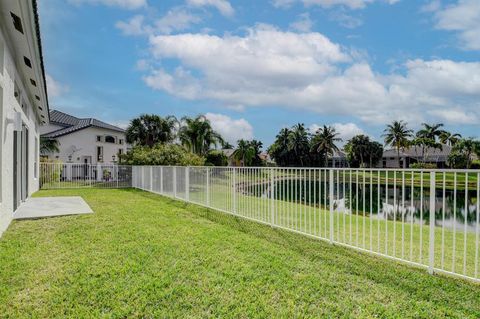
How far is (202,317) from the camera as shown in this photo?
302 centimetres

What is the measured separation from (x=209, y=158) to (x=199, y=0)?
94.6 feet

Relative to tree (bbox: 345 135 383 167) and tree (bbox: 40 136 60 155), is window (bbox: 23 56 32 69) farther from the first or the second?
tree (bbox: 345 135 383 167)

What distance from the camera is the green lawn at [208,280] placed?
10.4ft

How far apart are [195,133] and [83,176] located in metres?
13.7

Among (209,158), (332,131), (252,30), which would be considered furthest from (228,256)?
(332,131)

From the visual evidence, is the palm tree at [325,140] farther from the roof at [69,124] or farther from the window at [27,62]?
the window at [27,62]

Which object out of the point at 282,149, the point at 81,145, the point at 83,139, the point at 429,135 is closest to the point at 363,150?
the point at 429,135

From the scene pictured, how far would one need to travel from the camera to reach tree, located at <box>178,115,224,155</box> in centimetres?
3183

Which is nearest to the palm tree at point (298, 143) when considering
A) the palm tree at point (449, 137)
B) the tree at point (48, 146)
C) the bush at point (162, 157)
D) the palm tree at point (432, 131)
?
the palm tree at point (432, 131)

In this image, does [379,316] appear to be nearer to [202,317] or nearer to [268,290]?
[268,290]

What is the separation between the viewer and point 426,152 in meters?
59.2

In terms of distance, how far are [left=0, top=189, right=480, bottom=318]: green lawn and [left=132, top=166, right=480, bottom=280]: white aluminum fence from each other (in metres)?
0.52

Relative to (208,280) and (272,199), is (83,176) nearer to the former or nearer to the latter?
(272,199)

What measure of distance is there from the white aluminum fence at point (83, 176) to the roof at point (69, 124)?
15.2 metres
